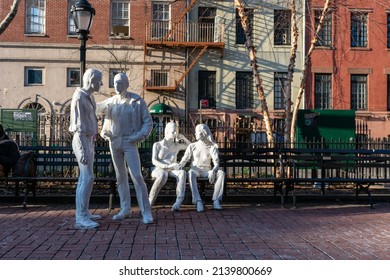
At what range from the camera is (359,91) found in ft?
92.9

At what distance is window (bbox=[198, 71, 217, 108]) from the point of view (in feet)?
90.3

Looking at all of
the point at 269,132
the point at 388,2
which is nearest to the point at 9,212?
the point at 269,132

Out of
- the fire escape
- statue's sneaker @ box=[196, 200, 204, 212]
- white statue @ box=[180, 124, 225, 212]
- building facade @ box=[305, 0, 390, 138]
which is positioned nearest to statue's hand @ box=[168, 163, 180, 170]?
white statue @ box=[180, 124, 225, 212]

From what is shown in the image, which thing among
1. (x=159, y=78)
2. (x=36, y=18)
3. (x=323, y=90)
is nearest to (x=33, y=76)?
(x=36, y=18)

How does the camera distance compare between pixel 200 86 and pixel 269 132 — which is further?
pixel 200 86

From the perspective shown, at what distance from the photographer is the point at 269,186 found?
11.9 meters

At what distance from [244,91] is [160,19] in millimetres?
6301

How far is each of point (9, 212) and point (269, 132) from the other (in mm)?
7697

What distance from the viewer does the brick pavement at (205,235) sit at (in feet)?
17.2

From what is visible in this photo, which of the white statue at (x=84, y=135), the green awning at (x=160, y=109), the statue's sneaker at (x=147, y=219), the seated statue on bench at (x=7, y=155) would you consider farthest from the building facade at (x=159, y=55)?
the white statue at (x=84, y=135)

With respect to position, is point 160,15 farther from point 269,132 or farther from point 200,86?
point 269,132

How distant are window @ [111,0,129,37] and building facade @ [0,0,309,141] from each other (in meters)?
0.06

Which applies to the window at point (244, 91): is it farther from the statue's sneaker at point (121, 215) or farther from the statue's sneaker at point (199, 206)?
the statue's sneaker at point (121, 215)

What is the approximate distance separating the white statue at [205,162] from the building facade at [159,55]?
17676mm
